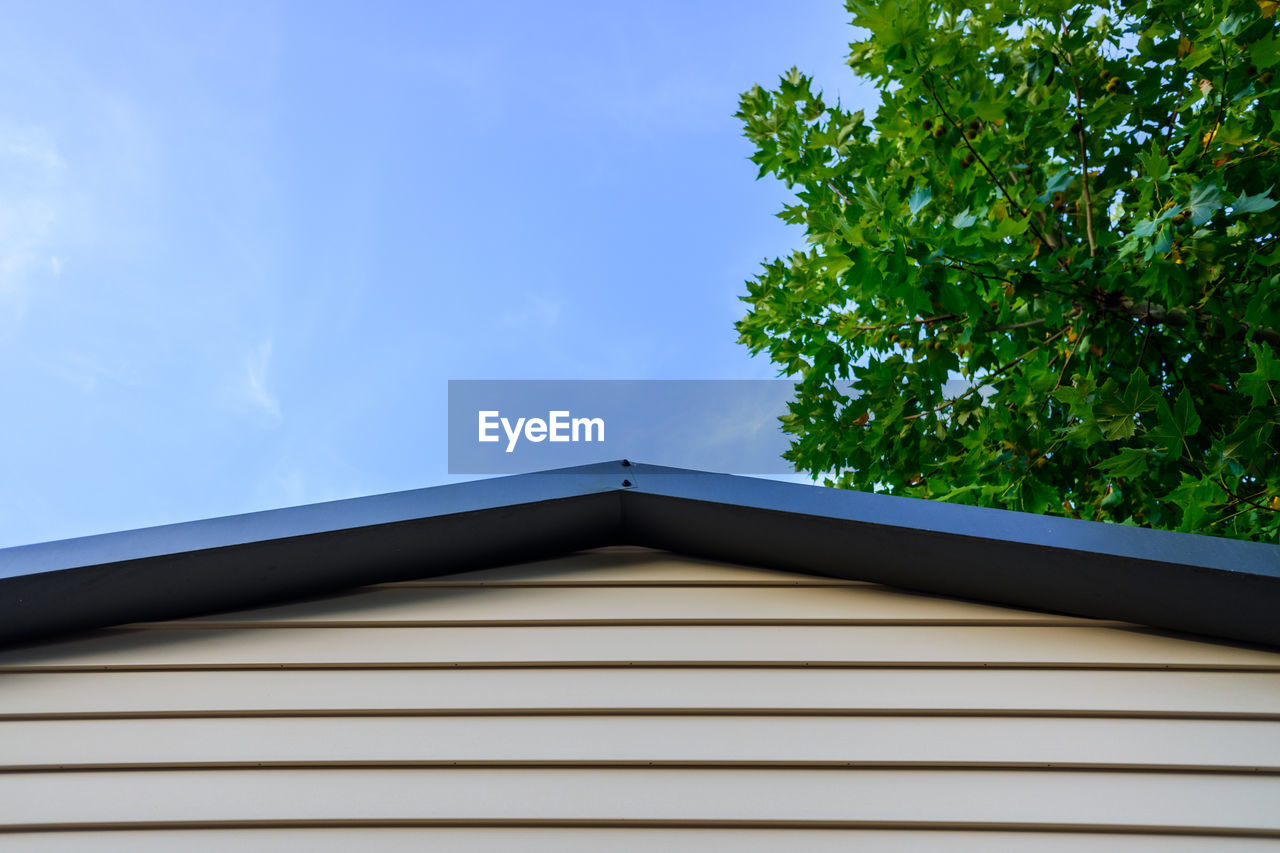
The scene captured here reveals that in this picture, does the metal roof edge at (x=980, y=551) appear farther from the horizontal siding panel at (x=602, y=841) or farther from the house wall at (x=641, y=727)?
the horizontal siding panel at (x=602, y=841)

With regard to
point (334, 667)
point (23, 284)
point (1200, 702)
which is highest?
point (23, 284)

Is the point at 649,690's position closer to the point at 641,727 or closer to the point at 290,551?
the point at 641,727

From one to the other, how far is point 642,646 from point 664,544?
337 mm

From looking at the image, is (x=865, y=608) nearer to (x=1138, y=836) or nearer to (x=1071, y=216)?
(x=1138, y=836)

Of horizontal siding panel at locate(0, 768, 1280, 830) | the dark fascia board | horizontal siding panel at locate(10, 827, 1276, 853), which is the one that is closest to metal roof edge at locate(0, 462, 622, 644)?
the dark fascia board

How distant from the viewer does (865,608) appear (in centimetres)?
182

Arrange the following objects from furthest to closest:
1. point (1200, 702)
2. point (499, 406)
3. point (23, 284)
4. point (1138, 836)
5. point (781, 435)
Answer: point (23, 284) < point (781, 435) < point (499, 406) < point (1200, 702) < point (1138, 836)

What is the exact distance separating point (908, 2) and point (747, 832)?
9.61 ft

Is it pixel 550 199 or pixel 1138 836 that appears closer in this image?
pixel 1138 836

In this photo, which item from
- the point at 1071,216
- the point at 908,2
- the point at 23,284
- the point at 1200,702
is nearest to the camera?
the point at 1200,702

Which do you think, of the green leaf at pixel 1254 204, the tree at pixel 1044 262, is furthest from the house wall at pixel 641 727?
the green leaf at pixel 1254 204

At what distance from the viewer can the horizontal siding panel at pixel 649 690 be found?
159 cm

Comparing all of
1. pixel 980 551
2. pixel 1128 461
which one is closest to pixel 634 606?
pixel 980 551

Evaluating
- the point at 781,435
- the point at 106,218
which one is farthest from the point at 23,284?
the point at 781,435
